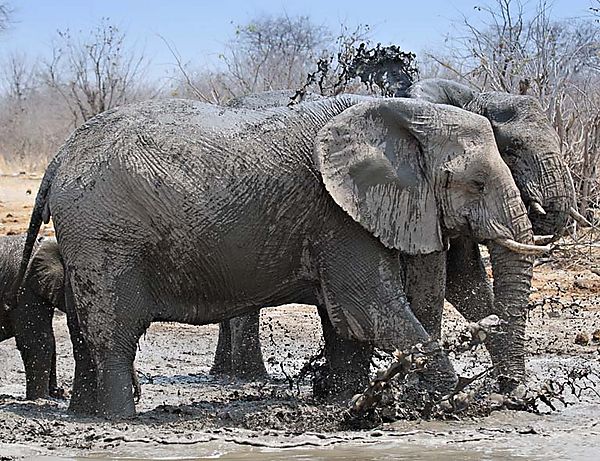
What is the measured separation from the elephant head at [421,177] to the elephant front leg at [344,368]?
96cm

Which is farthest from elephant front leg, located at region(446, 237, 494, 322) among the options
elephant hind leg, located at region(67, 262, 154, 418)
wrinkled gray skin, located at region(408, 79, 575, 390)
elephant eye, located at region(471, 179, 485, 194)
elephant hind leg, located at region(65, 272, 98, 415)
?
elephant hind leg, located at region(65, 272, 98, 415)

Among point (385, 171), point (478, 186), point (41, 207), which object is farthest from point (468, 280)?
point (41, 207)

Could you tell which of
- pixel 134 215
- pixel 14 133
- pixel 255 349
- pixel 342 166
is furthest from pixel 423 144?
pixel 14 133

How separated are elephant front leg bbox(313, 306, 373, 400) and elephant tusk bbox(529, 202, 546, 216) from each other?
121 centimetres

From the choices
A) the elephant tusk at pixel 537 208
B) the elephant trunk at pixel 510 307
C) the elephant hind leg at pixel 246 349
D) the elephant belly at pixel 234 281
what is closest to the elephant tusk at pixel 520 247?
the elephant trunk at pixel 510 307

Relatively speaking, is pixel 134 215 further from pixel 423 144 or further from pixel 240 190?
pixel 423 144

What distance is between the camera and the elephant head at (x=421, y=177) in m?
6.62

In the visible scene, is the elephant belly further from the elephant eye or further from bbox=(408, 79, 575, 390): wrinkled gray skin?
bbox=(408, 79, 575, 390): wrinkled gray skin

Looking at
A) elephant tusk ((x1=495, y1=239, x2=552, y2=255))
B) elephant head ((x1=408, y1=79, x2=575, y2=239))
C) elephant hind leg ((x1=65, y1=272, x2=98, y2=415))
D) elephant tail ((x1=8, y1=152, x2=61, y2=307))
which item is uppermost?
elephant head ((x1=408, y1=79, x2=575, y2=239))

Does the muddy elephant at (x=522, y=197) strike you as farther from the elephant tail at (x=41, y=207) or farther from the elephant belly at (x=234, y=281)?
the elephant tail at (x=41, y=207)

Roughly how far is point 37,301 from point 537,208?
3.31 m

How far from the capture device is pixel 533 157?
7.50m

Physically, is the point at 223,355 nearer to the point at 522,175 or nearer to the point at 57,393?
the point at 57,393

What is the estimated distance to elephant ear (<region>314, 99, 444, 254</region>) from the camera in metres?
6.60
